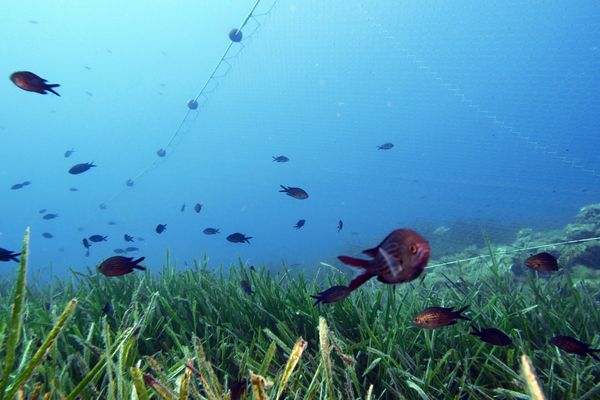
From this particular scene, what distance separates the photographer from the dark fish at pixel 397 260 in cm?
135

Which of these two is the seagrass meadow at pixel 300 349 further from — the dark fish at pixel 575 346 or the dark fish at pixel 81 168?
the dark fish at pixel 81 168

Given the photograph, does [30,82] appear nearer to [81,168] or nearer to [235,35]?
[81,168]

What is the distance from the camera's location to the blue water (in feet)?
281

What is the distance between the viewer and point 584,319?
337 cm

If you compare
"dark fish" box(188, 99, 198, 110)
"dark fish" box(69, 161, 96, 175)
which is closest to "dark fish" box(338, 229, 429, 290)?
"dark fish" box(69, 161, 96, 175)

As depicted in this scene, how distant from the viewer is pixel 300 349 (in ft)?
4.27

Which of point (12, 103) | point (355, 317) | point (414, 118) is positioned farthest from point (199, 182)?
point (355, 317)

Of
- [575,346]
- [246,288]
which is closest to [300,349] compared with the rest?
[575,346]

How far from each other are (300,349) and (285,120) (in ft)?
351

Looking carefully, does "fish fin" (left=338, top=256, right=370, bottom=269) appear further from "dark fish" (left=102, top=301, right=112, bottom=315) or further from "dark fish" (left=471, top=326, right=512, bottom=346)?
"dark fish" (left=102, top=301, right=112, bottom=315)

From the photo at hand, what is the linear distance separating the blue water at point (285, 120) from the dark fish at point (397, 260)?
58.5m

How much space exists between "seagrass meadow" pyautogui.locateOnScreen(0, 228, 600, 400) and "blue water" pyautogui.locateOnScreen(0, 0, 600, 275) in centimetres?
5699

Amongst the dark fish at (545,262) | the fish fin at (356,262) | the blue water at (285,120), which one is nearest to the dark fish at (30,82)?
the fish fin at (356,262)

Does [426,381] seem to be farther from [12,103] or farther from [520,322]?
[12,103]
